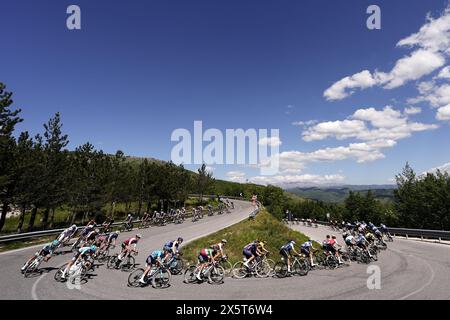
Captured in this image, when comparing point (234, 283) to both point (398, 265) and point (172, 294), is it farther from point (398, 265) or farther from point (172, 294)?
point (398, 265)

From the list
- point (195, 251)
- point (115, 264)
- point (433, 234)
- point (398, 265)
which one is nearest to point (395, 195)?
point (433, 234)

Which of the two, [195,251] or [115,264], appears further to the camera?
[195,251]

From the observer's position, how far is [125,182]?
45.7m

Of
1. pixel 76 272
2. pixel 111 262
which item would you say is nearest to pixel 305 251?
pixel 111 262

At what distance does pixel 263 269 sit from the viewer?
1442 cm

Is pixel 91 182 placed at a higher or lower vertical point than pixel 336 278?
higher

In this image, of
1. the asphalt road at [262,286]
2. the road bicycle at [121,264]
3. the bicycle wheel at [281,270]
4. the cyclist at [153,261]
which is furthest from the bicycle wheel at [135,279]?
the bicycle wheel at [281,270]

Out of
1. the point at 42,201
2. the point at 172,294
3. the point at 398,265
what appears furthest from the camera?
the point at 42,201

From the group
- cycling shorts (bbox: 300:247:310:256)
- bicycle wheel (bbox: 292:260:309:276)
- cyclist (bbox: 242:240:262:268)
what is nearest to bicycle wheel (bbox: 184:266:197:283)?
cyclist (bbox: 242:240:262:268)

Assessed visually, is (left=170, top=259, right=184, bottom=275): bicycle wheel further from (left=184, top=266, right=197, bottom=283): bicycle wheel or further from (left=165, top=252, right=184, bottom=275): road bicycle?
(left=184, top=266, right=197, bottom=283): bicycle wheel

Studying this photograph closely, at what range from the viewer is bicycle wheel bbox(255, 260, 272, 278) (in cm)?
1425

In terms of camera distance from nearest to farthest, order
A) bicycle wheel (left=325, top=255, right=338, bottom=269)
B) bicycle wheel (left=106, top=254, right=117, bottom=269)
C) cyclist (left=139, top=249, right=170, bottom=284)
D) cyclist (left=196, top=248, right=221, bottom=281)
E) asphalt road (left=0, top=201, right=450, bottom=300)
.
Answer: asphalt road (left=0, top=201, right=450, bottom=300) → cyclist (left=139, top=249, right=170, bottom=284) → cyclist (left=196, top=248, right=221, bottom=281) → bicycle wheel (left=106, top=254, right=117, bottom=269) → bicycle wheel (left=325, top=255, right=338, bottom=269)

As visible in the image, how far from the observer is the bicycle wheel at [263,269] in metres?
14.3

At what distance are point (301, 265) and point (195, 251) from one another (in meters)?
7.82
